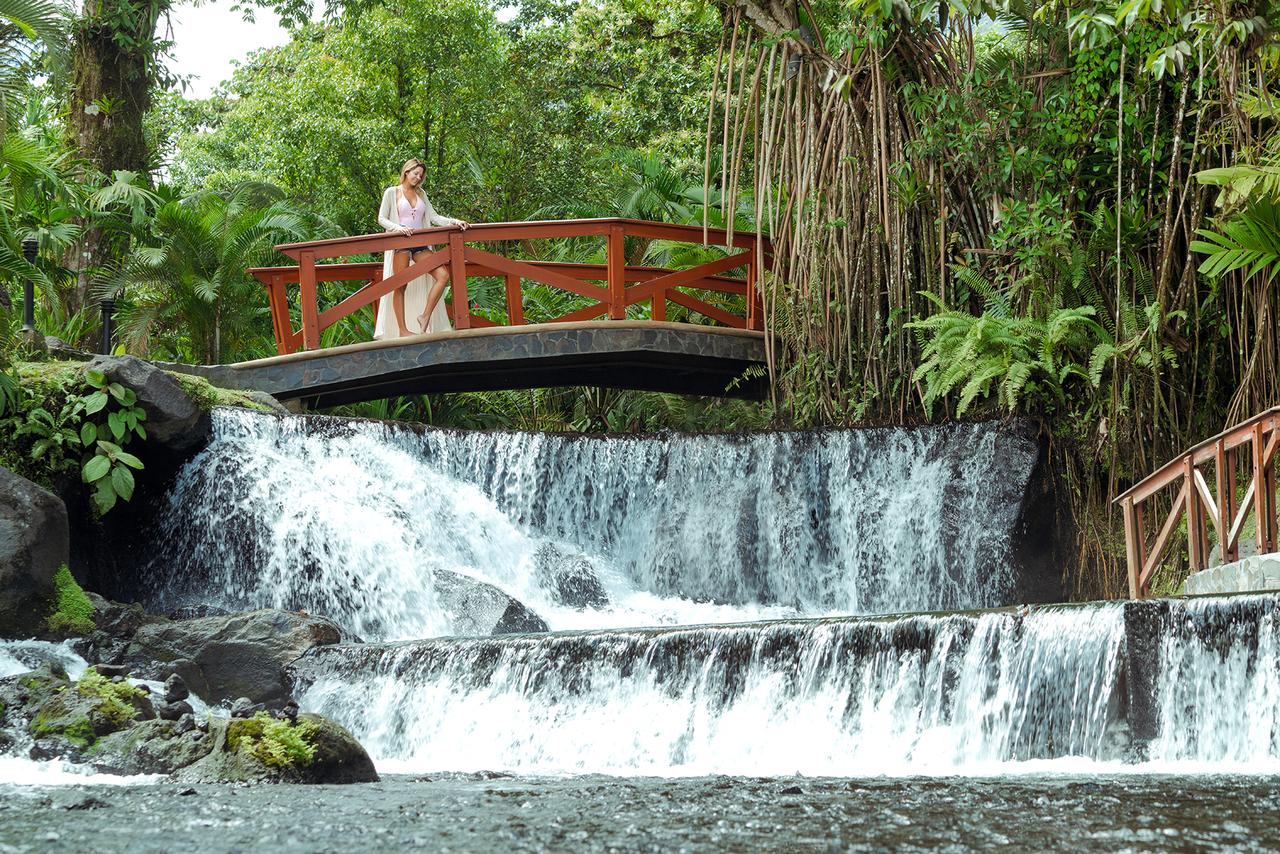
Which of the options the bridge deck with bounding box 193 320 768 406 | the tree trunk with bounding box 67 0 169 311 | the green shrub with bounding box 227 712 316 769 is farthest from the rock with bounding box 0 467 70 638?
the tree trunk with bounding box 67 0 169 311

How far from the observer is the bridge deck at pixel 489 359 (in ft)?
45.1

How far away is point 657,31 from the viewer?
21844 mm

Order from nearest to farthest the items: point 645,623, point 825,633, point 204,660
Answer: point 825,633 → point 204,660 → point 645,623

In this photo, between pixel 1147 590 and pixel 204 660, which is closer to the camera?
pixel 204 660

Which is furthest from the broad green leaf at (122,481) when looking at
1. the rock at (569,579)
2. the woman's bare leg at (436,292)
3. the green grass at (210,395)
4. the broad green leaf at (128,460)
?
the woman's bare leg at (436,292)

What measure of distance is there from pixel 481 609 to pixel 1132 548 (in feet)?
15.2

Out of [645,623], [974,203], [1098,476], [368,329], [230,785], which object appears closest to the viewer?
[230,785]

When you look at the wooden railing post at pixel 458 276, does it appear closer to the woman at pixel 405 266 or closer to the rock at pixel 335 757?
the woman at pixel 405 266

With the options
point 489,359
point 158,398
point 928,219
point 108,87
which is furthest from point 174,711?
point 108,87

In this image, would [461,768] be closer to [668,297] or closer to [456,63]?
[668,297]

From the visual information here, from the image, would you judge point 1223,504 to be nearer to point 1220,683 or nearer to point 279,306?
point 1220,683

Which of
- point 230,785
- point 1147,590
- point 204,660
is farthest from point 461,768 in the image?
point 1147,590

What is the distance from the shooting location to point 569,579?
1232 centimetres

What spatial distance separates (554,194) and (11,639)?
1316 centimetres
